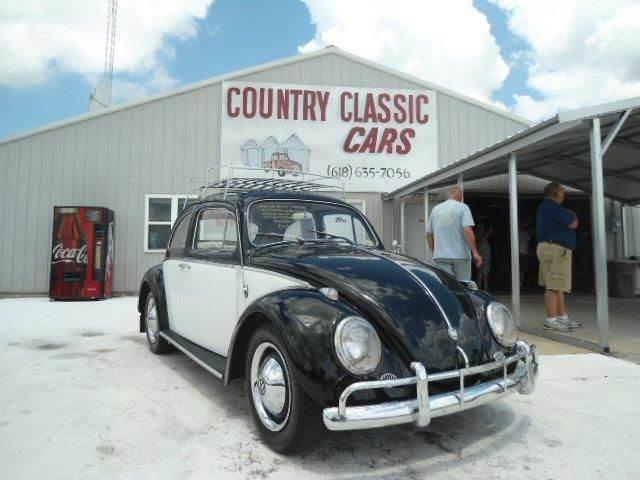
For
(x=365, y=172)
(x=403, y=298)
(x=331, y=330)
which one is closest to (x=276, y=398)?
(x=331, y=330)

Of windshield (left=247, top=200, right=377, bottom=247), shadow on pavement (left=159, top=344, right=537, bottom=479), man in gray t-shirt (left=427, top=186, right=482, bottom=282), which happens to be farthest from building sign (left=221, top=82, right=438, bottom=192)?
shadow on pavement (left=159, top=344, right=537, bottom=479)

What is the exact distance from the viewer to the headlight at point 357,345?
81.1 inches

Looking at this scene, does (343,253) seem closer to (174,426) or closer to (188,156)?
(174,426)

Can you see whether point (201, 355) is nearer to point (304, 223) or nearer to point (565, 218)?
point (304, 223)

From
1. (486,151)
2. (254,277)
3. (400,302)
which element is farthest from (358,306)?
(486,151)

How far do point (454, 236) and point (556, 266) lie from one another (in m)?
1.39

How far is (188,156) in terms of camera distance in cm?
1013

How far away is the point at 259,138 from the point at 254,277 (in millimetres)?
8058

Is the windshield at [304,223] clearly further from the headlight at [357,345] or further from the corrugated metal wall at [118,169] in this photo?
the corrugated metal wall at [118,169]

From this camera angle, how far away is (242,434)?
2.59 m

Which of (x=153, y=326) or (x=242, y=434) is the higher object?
(x=153, y=326)

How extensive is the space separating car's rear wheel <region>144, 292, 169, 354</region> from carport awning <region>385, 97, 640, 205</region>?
190 inches

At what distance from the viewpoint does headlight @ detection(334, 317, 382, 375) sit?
2.06m

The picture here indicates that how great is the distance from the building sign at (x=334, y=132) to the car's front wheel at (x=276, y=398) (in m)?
7.95
